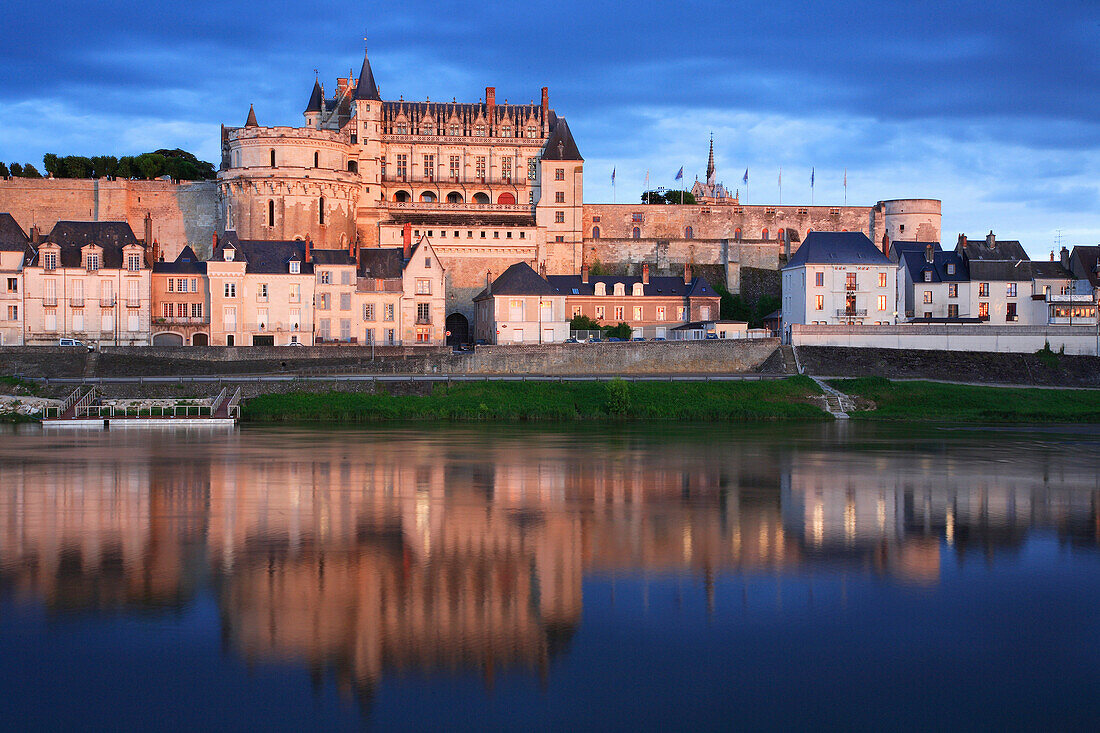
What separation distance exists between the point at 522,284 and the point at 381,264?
20.0 ft

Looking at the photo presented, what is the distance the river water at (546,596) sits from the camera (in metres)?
8.70

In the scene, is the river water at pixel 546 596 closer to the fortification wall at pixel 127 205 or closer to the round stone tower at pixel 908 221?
the fortification wall at pixel 127 205

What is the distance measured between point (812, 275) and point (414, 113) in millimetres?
28669

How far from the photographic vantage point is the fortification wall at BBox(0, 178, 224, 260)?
5756 cm

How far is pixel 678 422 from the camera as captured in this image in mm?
31328

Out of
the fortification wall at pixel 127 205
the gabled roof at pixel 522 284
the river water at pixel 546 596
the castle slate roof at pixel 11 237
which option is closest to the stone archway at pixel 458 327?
the gabled roof at pixel 522 284

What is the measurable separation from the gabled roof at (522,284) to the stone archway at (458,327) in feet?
24.8

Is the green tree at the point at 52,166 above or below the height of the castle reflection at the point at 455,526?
above

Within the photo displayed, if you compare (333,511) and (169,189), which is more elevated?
(169,189)

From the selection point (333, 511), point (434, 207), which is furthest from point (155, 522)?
point (434, 207)

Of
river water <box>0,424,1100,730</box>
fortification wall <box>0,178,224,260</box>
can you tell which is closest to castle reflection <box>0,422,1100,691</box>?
river water <box>0,424,1100,730</box>

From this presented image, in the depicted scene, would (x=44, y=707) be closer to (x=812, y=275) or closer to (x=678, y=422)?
(x=678, y=422)

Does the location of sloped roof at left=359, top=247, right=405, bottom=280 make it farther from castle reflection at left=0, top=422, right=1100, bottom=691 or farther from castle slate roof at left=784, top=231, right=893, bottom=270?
castle reflection at left=0, top=422, right=1100, bottom=691

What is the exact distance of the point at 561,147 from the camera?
5919cm
